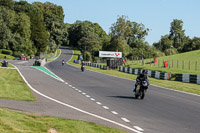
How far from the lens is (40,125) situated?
8211 millimetres

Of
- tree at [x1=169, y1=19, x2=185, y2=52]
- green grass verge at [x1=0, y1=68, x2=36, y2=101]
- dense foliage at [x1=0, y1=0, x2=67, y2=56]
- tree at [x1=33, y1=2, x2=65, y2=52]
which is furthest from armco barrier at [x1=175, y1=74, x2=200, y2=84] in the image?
tree at [x1=169, y1=19, x2=185, y2=52]

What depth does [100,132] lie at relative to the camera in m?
8.33

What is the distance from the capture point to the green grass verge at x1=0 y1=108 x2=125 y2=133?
7442 millimetres

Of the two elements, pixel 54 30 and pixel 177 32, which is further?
pixel 177 32

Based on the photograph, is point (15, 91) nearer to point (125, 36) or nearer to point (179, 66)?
point (179, 66)

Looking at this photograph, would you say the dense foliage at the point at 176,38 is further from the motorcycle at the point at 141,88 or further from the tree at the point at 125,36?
the motorcycle at the point at 141,88

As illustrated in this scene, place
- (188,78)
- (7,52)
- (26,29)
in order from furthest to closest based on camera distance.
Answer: (26,29) → (7,52) → (188,78)

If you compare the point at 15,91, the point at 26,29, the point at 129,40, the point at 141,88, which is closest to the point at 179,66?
the point at 141,88

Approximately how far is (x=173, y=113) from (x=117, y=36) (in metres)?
114

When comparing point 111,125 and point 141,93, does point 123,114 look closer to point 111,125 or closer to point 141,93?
point 111,125

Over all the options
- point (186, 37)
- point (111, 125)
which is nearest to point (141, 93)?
point (111, 125)

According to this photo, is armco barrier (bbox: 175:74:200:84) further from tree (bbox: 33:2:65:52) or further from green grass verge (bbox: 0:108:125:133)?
tree (bbox: 33:2:65:52)

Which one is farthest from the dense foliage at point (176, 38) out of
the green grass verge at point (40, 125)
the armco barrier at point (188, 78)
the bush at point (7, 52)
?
the green grass verge at point (40, 125)

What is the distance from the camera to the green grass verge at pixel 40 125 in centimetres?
744
